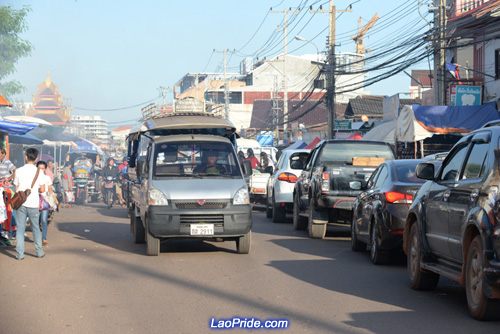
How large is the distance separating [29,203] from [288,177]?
29.7 feet

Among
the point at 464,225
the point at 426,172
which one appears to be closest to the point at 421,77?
the point at 426,172

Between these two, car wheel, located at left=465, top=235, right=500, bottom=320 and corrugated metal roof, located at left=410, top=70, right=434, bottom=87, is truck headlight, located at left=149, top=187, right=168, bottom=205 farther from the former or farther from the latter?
corrugated metal roof, located at left=410, top=70, right=434, bottom=87

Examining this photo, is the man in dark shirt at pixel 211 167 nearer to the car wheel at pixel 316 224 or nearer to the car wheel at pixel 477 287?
the car wheel at pixel 316 224

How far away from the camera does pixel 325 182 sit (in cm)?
1494

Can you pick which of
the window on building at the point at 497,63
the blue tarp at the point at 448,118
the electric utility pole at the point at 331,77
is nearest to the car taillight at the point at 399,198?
the blue tarp at the point at 448,118

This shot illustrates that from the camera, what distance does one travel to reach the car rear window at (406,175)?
11.8 meters

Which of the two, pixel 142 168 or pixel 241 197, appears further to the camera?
pixel 142 168

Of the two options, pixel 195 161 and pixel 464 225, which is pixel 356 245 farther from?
pixel 464 225

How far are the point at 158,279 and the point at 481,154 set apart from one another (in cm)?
464

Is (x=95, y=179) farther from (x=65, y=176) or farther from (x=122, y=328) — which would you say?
(x=122, y=328)

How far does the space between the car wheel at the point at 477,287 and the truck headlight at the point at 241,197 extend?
5.78m

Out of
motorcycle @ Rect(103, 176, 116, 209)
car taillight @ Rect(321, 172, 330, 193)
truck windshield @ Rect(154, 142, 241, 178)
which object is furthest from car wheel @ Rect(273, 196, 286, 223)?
motorcycle @ Rect(103, 176, 116, 209)

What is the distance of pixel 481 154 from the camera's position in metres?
7.60

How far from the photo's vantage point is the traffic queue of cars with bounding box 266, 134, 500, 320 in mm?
6941
